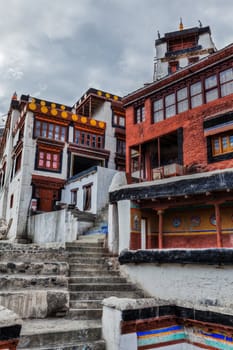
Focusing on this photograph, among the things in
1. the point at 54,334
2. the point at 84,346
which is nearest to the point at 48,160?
the point at 54,334

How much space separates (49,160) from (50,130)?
245 cm

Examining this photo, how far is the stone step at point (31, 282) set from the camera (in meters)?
7.11

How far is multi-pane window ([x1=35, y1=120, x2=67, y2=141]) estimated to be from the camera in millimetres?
23469

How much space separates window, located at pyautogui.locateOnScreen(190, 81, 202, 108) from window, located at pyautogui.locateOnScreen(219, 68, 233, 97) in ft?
3.86

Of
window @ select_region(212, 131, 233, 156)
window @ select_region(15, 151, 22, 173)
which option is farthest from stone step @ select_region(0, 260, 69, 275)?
window @ select_region(15, 151, 22, 173)

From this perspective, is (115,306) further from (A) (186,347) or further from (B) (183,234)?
(B) (183,234)

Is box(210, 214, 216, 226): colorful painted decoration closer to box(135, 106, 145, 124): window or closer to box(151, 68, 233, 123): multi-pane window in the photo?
box(151, 68, 233, 123): multi-pane window

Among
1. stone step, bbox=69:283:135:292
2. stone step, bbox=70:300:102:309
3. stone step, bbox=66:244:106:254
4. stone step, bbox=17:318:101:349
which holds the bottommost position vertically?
stone step, bbox=17:318:101:349

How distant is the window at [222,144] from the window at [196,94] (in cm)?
214

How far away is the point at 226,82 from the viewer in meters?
13.9

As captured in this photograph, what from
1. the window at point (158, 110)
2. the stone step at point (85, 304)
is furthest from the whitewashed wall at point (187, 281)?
the window at point (158, 110)

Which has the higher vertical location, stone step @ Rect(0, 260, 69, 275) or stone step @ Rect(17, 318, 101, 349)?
stone step @ Rect(0, 260, 69, 275)

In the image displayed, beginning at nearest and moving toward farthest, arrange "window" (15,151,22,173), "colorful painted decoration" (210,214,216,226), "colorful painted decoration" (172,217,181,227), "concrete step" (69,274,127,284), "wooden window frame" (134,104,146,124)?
"concrete step" (69,274,127,284), "colorful painted decoration" (210,214,216,226), "colorful painted decoration" (172,217,181,227), "wooden window frame" (134,104,146,124), "window" (15,151,22,173)

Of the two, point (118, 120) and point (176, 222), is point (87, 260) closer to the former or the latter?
point (176, 222)
